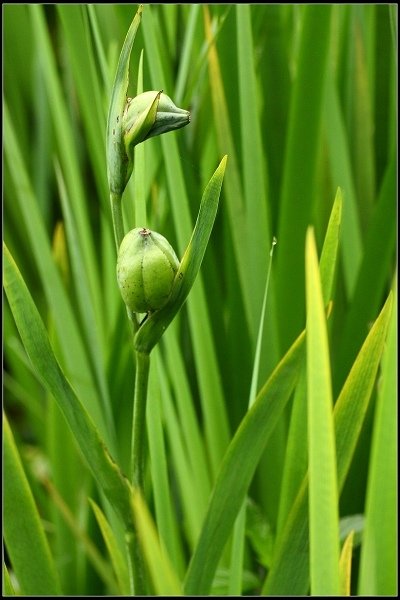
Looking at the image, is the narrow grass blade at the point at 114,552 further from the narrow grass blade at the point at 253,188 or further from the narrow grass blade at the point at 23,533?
the narrow grass blade at the point at 253,188

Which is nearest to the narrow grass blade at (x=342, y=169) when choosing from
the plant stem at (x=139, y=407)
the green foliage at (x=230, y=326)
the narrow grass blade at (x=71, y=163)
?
the green foliage at (x=230, y=326)

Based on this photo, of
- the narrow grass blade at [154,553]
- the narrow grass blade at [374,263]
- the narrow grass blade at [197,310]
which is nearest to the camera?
the narrow grass blade at [154,553]

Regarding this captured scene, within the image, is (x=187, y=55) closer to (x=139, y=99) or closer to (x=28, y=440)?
(x=139, y=99)

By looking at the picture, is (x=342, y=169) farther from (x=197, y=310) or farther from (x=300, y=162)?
(x=197, y=310)

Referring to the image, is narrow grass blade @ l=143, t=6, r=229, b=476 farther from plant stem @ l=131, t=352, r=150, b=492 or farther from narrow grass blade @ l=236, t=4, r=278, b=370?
plant stem @ l=131, t=352, r=150, b=492

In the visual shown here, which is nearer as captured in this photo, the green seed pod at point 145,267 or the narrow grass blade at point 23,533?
the green seed pod at point 145,267

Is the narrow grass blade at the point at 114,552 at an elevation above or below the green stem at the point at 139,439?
below
